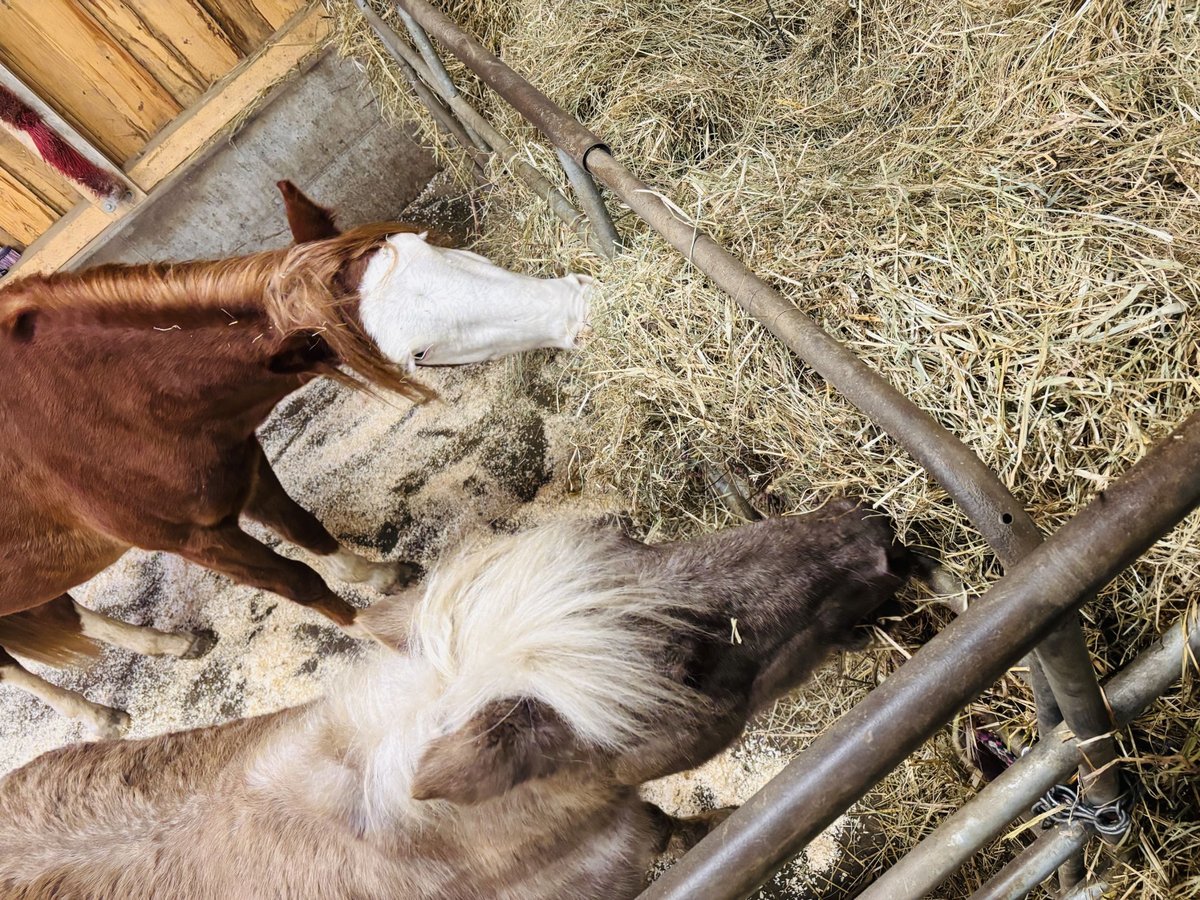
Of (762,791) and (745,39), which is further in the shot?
(745,39)

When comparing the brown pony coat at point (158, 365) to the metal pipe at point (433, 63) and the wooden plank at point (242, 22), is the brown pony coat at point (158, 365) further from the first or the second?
the wooden plank at point (242, 22)

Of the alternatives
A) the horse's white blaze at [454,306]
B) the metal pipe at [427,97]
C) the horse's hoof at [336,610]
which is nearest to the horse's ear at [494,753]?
the horse's white blaze at [454,306]

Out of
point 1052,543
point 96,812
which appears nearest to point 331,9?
point 96,812

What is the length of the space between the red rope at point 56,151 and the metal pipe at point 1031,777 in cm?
526

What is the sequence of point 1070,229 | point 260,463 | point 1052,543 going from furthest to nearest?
point 260,463, point 1070,229, point 1052,543

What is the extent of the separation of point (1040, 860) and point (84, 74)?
18.5 ft

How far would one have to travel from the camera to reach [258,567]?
2908 mm

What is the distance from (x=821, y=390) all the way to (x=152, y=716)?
3.57m

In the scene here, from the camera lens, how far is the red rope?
4039 mm

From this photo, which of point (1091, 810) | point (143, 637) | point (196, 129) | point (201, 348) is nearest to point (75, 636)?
point (143, 637)

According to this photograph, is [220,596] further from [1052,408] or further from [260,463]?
[1052,408]

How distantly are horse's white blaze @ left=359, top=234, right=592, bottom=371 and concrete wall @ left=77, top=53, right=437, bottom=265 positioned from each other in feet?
9.00

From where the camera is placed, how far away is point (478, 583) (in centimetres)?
159

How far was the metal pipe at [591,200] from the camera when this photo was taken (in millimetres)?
1964
